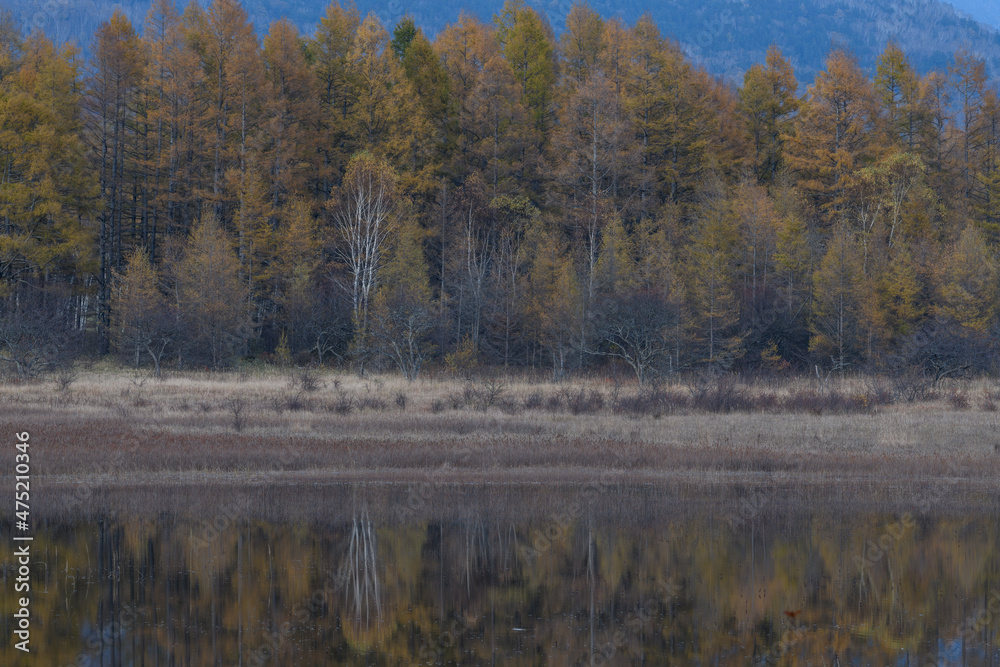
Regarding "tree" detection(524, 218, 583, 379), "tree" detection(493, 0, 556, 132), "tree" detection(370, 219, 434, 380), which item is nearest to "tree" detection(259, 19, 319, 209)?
"tree" detection(370, 219, 434, 380)

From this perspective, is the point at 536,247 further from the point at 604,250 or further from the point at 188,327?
the point at 188,327

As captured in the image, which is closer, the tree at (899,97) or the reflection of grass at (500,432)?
the reflection of grass at (500,432)

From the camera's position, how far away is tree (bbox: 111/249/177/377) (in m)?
46.7

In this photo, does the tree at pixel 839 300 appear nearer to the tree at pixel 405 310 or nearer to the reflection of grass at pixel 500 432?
the reflection of grass at pixel 500 432

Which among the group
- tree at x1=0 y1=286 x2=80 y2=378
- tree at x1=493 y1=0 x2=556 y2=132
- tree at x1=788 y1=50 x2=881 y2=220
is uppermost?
tree at x1=493 y1=0 x2=556 y2=132

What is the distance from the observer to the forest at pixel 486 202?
162 ft

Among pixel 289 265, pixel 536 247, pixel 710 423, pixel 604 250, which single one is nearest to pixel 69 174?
pixel 289 265

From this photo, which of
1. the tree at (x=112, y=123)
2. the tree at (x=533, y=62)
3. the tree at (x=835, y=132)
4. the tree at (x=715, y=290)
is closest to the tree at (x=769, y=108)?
the tree at (x=835, y=132)

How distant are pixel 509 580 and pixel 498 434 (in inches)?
449

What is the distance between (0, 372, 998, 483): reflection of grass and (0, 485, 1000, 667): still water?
2073 millimetres

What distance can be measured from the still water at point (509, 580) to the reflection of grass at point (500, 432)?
2073 mm

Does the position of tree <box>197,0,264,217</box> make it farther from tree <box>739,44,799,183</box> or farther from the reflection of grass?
tree <box>739,44,799,183</box>

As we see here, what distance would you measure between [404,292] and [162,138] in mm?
20799

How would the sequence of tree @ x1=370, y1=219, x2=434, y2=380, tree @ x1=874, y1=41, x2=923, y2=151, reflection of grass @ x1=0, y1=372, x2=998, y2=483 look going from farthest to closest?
tree @ x1=874, y1=41, x2=923, y2=151
tree @ x1=370, y1=219, x2=434, y2=380
reflection of grass @ x1=0, y1=372, x2=998, y2=483
